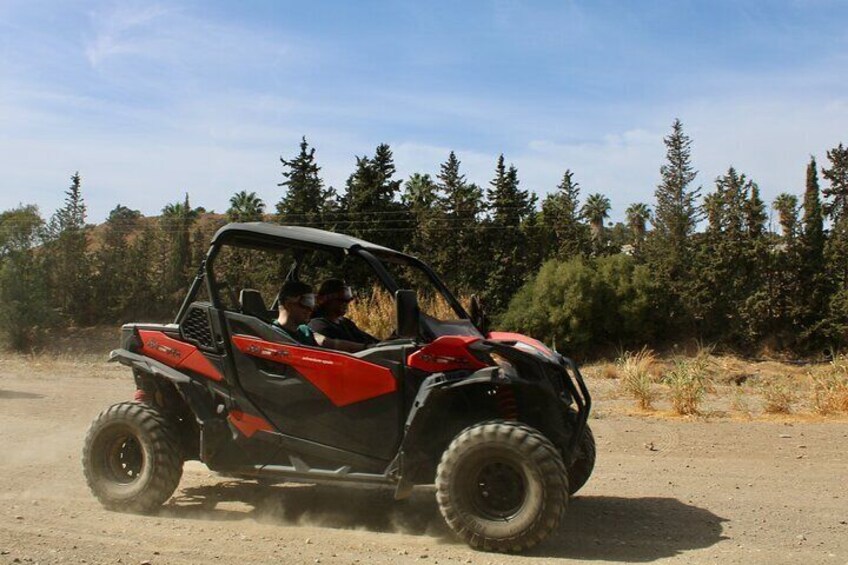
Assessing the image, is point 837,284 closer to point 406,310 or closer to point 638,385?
point 638,385

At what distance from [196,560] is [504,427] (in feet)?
7.50

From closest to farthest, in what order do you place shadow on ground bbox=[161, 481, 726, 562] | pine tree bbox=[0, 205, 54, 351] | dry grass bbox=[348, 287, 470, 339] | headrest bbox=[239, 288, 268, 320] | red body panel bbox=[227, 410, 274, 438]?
1. shadow on ground bbox=[161, 481, 726, 562]
2. red body panel bbox=[227, 410, 274, 438]
3. headrest bbox=[239, 288, 268, 320]
4. dry grass bbox=[348, 287, 470, 339]
5. pine tree bbox=[0, 205, 54, 351]

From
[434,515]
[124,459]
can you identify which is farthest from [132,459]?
[434,515]

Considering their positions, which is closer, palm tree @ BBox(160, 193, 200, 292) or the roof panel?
the roof panel

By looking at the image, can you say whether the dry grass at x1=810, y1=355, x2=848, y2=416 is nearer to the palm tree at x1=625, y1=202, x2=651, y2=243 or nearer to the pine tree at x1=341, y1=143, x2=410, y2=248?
the pine tree at x1=341, y1=143, x2=410, y2=248

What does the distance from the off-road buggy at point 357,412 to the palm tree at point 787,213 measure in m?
46.2

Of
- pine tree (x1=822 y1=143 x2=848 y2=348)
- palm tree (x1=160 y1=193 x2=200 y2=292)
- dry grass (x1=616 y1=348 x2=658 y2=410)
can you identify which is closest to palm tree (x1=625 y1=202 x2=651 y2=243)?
pine tree (x1=822 y1=143 x2=848 y2=348)

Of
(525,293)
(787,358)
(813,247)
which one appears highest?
(813,247)

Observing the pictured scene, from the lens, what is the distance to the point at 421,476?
20.4 ft

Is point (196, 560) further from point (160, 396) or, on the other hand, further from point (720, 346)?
point (720, 346)

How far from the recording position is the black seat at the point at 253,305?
7248 mm

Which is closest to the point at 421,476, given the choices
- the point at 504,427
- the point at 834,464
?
the point at 504,427

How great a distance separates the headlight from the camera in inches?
236

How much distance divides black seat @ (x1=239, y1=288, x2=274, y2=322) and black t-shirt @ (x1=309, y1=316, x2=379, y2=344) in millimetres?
463
